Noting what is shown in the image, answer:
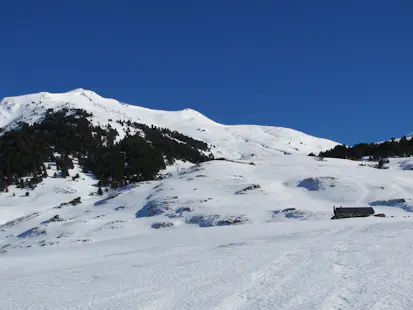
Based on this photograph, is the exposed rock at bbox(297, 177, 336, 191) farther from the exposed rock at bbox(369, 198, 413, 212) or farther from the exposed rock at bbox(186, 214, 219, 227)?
the exposed rock at bbox(186, 214, 219, 227)

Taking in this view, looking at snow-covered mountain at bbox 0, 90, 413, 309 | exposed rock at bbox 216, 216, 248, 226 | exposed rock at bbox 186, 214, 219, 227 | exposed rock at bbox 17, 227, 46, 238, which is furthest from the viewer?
exposed rock at bbox 17, 227, 46, 238

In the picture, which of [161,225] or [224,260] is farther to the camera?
[161,225]

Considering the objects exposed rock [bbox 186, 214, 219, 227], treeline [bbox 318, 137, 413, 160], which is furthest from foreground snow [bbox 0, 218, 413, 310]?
treeline [bbox 318, 137, 413, 160]

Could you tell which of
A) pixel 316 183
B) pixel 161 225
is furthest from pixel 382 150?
pixel 161 225

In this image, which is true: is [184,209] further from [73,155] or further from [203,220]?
[73,155]

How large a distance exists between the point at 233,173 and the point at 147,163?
4606 centimetres

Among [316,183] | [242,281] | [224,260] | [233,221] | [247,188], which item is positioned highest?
[316,183]

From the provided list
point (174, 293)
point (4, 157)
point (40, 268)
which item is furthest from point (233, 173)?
point (4, 157)

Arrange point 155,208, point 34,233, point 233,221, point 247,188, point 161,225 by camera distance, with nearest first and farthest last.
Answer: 1. point 233,221
2. point 161,225
3. point 34,233
4. point 155,208
5. point 247,188

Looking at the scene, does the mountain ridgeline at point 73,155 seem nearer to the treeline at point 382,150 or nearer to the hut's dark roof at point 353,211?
the treeline at point 382,150

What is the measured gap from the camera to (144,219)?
48000 mm

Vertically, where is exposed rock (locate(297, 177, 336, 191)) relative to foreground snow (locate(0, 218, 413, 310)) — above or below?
above

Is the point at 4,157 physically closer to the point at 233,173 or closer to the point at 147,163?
the point at 147,163

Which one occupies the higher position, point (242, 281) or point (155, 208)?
point (242, 281)
